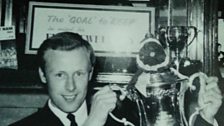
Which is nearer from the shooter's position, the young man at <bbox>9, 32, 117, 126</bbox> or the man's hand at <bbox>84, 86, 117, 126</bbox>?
the man's hand at <bbox>84, 86, 117, 126</bbox>

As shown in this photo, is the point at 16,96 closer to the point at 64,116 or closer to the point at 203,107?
the point at 64,116

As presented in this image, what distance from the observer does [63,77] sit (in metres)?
0.96

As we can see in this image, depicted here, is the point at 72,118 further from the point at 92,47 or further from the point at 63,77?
the point at 92,47

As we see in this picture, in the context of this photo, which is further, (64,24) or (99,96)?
(64,24)

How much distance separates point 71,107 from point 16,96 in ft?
0.70

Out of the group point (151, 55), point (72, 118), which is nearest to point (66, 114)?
point (72, 118)

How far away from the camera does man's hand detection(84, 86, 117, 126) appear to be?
0.83 meters

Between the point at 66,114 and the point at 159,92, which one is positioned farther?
the point at 66,114

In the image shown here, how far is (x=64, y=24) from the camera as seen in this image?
3.66ft

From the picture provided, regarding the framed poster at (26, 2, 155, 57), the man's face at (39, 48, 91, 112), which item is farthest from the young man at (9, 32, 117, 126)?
the framed poster at (26, 2, 155, 57)

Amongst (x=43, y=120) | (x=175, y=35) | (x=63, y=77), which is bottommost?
(x=43, y=120)

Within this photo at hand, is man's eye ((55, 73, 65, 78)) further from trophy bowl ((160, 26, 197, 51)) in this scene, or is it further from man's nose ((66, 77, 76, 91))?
trophy bowl ((160, 26, 197, 51))

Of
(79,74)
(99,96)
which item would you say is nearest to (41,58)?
(79,74)

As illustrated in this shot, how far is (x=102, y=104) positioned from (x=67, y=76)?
163mm
